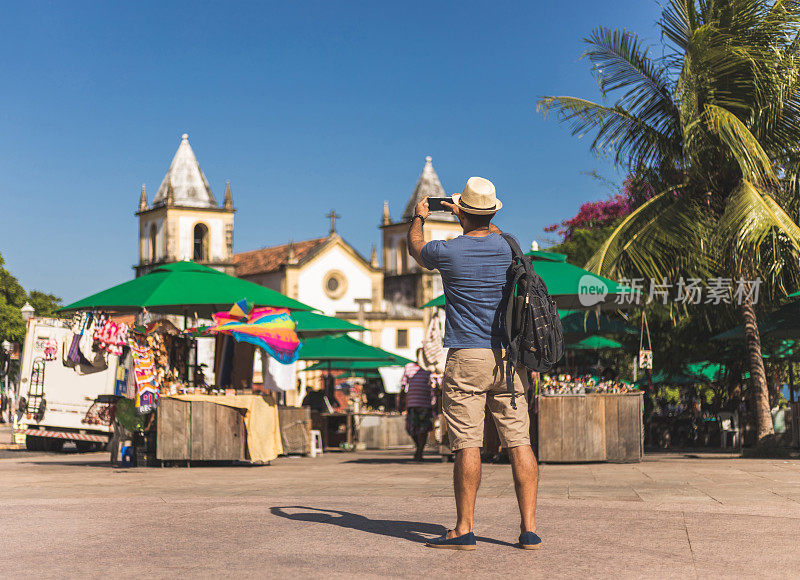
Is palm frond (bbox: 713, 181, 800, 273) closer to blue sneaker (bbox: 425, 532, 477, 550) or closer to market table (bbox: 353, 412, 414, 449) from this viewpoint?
market table (bbox: 353, 412, 414, 449)

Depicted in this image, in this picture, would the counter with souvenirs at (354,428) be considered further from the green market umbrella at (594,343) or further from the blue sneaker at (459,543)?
the blue sneaker at (459,543)

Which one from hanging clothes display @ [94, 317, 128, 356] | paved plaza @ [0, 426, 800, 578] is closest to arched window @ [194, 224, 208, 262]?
hanging clothes display @ [94, 317, 128, 356]

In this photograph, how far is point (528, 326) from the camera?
581 cm

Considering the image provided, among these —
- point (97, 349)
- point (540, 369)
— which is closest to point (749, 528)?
point (540, 369)

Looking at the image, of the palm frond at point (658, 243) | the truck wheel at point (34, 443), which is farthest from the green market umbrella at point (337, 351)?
the palm frond at point (658, 243)

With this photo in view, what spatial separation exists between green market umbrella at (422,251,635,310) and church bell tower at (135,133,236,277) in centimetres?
6205

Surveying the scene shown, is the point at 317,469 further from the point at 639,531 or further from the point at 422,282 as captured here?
the point at 422,282

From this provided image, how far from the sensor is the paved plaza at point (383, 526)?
5.12m

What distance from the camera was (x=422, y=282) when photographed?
7938 cm

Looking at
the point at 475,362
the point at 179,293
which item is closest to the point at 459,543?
the point at 475,362

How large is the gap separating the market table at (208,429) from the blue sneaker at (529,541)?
8.71m

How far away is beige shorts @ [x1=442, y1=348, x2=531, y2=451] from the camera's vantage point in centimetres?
577

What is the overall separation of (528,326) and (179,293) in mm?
8956

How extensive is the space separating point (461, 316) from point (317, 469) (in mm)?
7766
